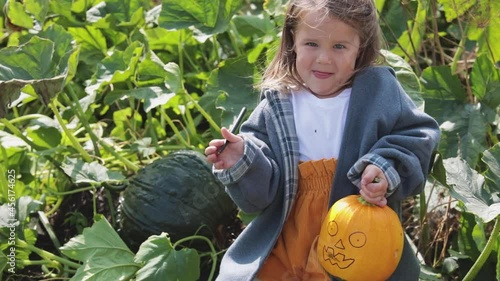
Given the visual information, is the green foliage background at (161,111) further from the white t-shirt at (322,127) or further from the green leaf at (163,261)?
the white t-shirt at (322,127)

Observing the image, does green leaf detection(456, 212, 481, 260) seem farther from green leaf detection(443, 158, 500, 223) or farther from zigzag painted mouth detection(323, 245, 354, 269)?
zigzag painted mouth detection(323, 245, 354, 269)

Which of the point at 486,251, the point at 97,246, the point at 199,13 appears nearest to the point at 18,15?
the point at 199,13

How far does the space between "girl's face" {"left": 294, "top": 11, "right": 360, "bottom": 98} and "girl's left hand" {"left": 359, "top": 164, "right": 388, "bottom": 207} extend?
26cm

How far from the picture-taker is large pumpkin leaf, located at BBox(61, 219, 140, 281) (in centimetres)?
267

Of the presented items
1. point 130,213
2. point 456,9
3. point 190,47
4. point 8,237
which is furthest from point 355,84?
point 190,47

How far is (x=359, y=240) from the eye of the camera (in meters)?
2.13

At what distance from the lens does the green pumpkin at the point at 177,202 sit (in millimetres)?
2977

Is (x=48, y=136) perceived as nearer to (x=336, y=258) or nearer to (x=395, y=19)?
(x=395, y=19)

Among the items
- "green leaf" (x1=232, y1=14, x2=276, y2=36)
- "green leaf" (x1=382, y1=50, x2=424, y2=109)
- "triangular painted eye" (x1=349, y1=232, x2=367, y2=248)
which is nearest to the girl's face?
"triangular painted eye" (x1=349, y1=232, x2=367, y2=248)

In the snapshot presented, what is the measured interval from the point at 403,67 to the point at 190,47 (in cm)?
111

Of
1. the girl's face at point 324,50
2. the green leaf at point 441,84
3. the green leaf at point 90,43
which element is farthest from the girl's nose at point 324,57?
the green leaf at point 90,43

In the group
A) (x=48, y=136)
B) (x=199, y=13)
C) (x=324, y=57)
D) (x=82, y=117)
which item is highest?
(x=324, y=57)

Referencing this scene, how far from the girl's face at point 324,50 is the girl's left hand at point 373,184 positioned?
265mm

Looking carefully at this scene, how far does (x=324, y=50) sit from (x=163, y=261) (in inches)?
30.3
